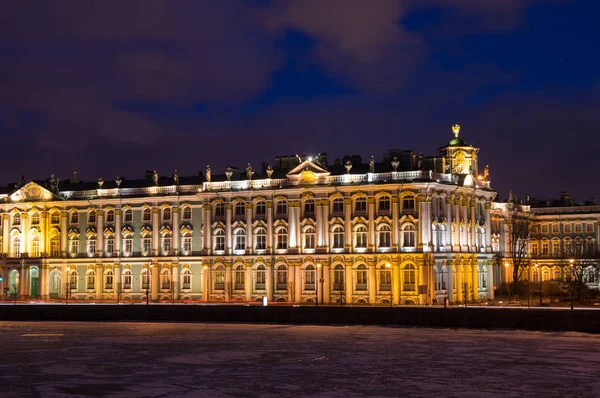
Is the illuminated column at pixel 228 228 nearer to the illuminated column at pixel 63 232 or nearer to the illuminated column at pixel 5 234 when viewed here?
the illuminated column at pixel 63 232

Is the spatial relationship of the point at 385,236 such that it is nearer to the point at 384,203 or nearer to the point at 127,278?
the point at 384,203

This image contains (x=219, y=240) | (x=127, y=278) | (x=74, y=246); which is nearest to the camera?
(x=219, y=240)

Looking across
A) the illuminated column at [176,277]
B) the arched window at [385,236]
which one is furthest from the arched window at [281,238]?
the illuminated column at [176,277]

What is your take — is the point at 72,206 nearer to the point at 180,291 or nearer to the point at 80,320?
the point at 180,291

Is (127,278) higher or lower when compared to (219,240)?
lower

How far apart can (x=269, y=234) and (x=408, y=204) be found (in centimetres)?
1508

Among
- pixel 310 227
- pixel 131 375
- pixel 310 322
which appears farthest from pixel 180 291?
pixel 131 375

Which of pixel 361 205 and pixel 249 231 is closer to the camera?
pixel 361 205

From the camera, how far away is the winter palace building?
89500 millimetres

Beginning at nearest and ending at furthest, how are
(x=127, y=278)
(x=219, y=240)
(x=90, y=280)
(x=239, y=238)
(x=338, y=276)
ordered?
(x=338, y=276) < (x=239, y=238) < (x=219, y=240) < (x=127, y=278) < (x=90, y=280)

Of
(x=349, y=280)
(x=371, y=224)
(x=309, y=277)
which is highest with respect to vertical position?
(x=371, y=224)

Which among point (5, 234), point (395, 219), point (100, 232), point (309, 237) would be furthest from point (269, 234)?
point (5, 234)

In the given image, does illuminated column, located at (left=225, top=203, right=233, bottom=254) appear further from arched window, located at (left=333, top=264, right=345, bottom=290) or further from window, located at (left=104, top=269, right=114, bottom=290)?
window, located at (left=104, top=269, right=114, bottom=290)

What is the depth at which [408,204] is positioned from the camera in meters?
89.4
